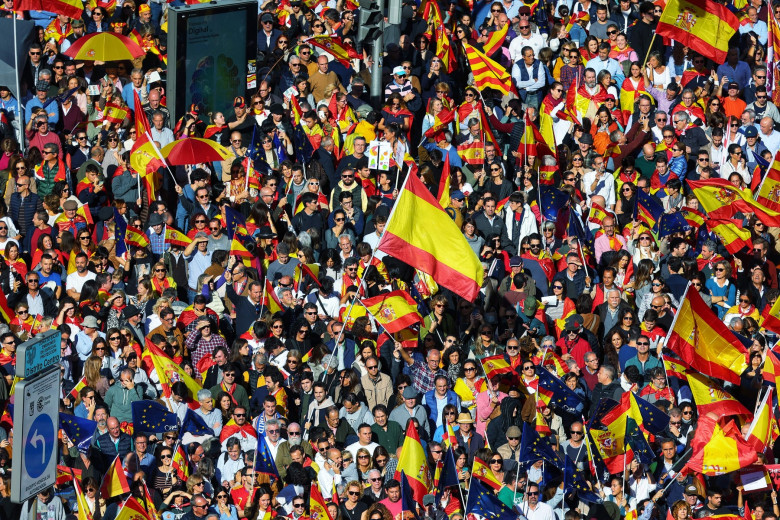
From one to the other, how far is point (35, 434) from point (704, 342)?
7.81m

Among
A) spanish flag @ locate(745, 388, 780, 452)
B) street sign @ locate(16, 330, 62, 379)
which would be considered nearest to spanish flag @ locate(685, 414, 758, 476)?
spanish flag @ locate(745, 388, 780, 452)

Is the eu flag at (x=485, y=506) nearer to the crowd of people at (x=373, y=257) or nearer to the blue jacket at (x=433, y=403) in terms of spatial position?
the crowd of people at (x=373, y=257)

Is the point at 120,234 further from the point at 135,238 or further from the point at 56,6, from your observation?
the point at 56,6

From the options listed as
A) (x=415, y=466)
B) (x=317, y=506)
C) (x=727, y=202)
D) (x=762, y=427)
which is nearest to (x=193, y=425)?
(x=317, y=506)

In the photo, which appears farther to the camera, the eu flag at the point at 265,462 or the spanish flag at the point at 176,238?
the spanish flag at the point at 176,238

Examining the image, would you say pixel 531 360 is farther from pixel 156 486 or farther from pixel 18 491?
pixel 18 491

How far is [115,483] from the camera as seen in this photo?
1981 cm

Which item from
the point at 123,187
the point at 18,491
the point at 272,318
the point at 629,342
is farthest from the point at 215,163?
the point at 18,491

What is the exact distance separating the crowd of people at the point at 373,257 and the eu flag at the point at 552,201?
0.13ft

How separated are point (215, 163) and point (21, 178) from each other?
7.64ft

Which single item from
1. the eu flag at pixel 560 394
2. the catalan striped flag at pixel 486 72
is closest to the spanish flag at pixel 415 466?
the eu flag at pixel 560 394

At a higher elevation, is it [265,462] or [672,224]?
[672,224]

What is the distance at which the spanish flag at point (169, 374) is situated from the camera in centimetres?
2145

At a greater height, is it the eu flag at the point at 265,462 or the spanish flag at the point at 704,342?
the spanish flag at the point at 704,342
